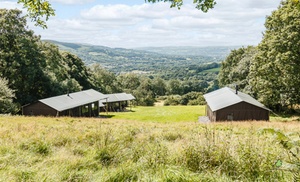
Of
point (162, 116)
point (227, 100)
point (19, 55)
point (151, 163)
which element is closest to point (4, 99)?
point (19, 55)

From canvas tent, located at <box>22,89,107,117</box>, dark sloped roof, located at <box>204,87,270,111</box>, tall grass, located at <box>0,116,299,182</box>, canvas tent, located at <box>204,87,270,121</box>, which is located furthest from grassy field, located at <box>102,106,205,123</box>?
tall grass, located at <box>0,116,299,182</box>

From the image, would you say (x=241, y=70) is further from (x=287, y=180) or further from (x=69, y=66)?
(x=287, y=180)

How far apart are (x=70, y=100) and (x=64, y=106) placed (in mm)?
2701

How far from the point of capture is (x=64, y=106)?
36.4 meters

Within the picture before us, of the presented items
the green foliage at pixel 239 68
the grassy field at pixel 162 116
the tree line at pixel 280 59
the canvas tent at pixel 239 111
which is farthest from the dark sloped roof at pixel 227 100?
the green foliage at pixel 239 68

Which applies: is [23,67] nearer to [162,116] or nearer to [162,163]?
[162,116]

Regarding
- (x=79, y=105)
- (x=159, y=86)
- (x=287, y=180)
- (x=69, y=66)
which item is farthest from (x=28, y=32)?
(x=159, y=86)

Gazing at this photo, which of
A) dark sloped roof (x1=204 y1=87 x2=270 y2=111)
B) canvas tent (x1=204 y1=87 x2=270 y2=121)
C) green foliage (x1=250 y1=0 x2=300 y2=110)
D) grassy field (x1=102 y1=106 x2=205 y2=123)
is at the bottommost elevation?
grassy field (x1=102 y1=106 x2=205 y2=123)

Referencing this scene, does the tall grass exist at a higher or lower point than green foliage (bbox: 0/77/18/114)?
higher

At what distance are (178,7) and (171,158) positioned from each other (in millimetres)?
3554

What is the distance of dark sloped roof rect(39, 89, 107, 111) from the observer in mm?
35659

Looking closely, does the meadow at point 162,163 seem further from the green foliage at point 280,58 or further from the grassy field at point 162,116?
the grassy field at point 162,116

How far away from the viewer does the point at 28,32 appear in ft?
127

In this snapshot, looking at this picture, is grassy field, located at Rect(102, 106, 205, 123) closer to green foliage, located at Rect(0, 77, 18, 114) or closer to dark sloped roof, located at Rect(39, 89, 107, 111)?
dark sloped roof, located at Rect(39, 89, 107, 111)
